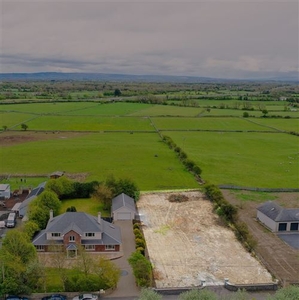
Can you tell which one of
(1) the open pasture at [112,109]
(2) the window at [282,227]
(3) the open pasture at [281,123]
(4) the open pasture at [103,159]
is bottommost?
(2) the window at [282,227]

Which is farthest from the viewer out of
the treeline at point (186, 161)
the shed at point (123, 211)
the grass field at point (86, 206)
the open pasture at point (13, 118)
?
the open pasture at point (13, 118)

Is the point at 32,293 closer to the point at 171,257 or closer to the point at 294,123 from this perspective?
the point at 171,257

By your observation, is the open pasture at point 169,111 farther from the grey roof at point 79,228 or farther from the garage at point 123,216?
the grey roof at point 79,228

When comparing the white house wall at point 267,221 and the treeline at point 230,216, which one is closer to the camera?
the treeline at point 230,216

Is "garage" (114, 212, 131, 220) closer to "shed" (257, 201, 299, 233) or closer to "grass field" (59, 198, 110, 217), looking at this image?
"grass field" (59, 198, 110, 217)

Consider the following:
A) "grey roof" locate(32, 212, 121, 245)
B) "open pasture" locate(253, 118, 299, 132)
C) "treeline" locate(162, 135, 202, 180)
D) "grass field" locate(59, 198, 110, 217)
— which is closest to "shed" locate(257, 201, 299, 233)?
"grey roof" locate(32, 212, 121, 245)

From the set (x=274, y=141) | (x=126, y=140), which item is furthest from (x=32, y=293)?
(x=274, y=141)

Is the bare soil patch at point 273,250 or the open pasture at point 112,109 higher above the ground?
the open pasture at point 112,109

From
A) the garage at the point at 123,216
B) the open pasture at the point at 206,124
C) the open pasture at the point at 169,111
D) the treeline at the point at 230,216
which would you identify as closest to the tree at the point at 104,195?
the garage at the point at 123,216
